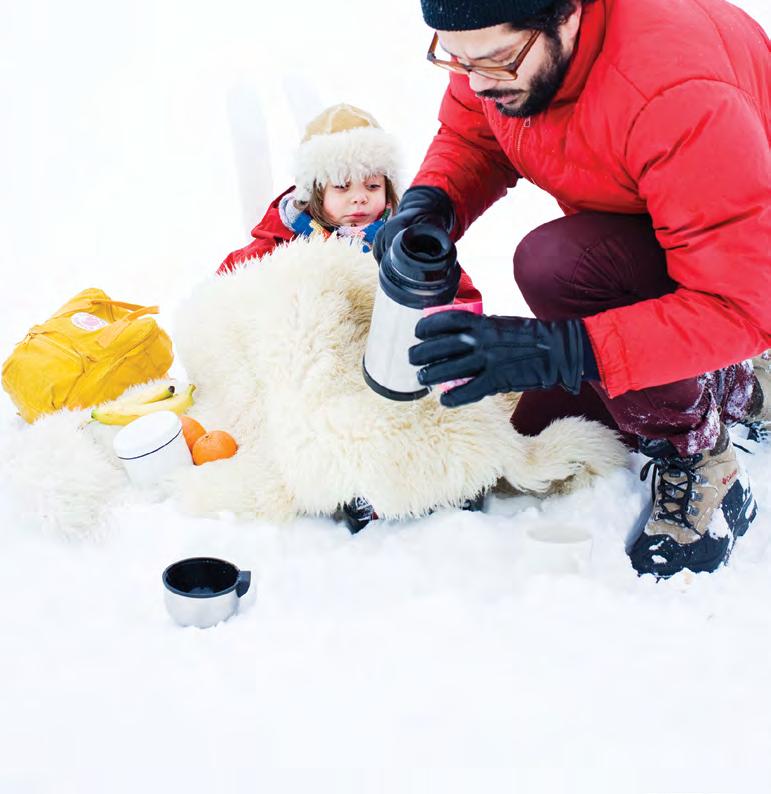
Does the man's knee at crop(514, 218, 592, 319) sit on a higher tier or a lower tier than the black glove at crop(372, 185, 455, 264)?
lower

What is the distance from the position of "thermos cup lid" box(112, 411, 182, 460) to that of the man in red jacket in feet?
1.92

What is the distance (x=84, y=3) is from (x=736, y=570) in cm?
461

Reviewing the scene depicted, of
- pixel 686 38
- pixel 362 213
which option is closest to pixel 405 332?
pixel 686 38

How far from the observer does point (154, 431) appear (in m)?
1.55

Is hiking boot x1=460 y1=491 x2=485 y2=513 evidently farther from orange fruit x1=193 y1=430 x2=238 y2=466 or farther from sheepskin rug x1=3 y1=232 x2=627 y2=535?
orange fruit x1=193 y1=430 x2=238 y2=466

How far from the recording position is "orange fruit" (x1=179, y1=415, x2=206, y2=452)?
167cm

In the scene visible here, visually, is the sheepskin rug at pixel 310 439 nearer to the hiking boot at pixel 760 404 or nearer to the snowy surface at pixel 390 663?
the snowy surface at pixel 390 663

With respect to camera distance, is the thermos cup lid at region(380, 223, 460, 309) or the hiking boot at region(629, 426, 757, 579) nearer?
the thermos cup lid at region(380, 223, 460, 309)

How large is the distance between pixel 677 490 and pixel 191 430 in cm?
100

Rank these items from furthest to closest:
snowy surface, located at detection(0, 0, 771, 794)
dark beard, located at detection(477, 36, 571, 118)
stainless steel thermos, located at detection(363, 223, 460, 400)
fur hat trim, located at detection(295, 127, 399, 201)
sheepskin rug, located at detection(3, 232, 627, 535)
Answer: fur hat trim, located at detection(295, 127, 399, 201)
sheepskin rug, located at detection(3, 232, 627, 535)
stainless steel thermos, located at detection(363, 223, 460, 400)
dark beard, located at detection(477, 36, 571, 118)
snowy surface, located at detection(0, 0, 771, 794)

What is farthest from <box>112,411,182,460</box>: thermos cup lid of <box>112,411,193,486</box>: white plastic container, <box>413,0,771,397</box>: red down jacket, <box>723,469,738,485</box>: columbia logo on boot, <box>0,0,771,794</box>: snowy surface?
<box>723,469,738,485</box>: columbia logo on boot

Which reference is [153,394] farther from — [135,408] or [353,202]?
[353,202]

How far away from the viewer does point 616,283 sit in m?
1.27

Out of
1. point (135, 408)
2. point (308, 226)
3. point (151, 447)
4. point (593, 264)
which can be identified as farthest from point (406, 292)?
point (308, 226)
